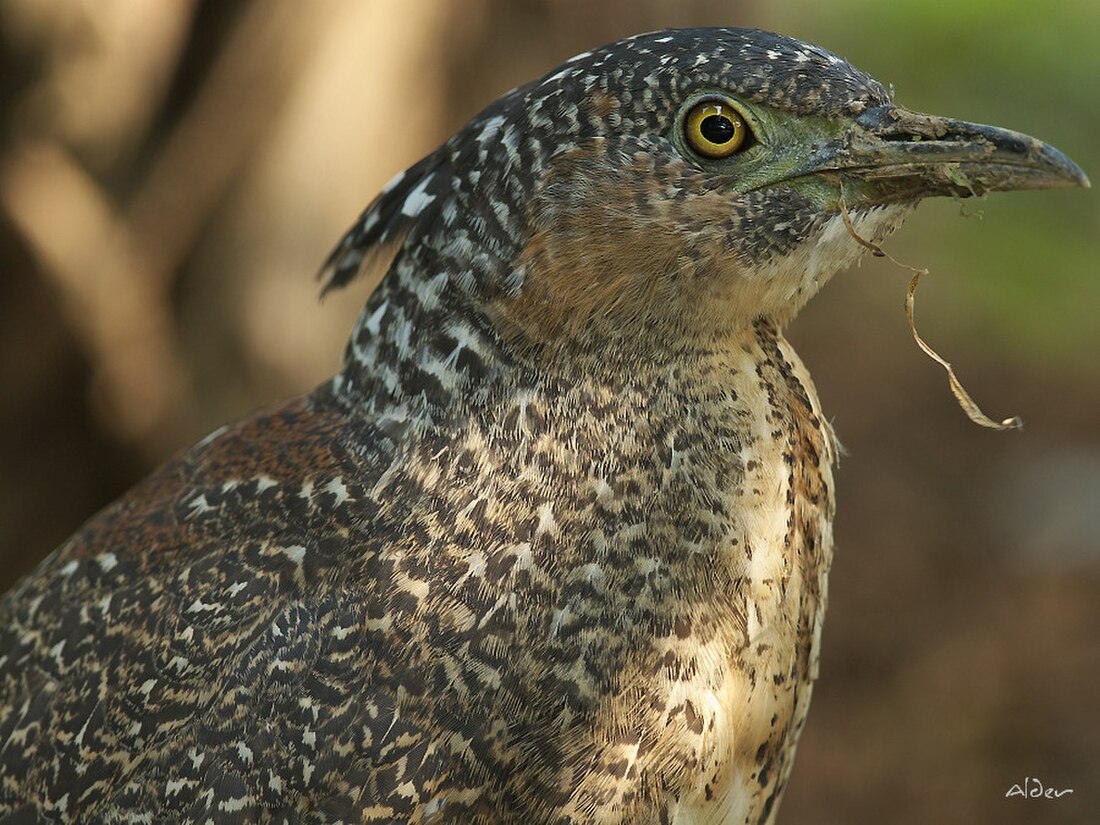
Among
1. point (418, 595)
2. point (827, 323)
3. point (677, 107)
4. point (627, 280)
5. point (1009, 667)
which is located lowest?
point (1009, 667)

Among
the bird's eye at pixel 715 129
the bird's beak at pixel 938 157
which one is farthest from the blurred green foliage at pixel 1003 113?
the bird's eye at pixel 715 129

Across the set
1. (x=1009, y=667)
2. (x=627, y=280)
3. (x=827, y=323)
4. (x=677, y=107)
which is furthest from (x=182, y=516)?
(x=827, y=323)

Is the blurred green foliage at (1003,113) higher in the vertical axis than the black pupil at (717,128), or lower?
lower

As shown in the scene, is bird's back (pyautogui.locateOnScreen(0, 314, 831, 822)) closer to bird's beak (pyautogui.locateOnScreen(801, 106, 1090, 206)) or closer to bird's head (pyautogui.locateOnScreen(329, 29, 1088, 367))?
bird's head (pyautogui.locateOnScreen(329, 29, 1088, 367))

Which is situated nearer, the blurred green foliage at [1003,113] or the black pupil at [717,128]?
the black pupil at [717,128]

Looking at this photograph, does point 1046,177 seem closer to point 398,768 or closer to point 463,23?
point 398,768

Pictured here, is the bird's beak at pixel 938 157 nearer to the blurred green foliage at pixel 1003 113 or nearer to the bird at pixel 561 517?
the bird at pixel 561 517
